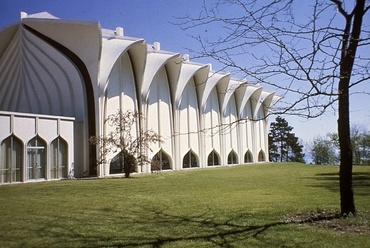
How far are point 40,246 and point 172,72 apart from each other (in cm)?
3177

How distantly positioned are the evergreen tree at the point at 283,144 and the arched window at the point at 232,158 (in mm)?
29237

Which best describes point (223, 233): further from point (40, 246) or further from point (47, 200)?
point (47, 200)

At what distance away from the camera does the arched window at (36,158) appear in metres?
22.6

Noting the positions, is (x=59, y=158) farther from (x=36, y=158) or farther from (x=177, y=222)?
(x=177, y=222)

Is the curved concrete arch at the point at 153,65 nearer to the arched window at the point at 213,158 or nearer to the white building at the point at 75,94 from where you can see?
the white building at the point at 75,94

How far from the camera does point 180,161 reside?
1478 inches

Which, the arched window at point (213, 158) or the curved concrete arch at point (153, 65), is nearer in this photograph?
the curved concrete arch at point (153, 65)

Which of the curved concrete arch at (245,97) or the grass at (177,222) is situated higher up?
the curved concrete arch at (245,97)

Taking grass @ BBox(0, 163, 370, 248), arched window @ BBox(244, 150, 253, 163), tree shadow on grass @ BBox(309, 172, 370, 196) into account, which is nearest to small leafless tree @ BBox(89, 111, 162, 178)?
tree shadow on grass @ BBox(309, 172, 370, 196)

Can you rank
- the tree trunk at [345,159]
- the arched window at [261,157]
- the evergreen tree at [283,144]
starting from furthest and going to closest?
the evergreen tree at [283,144]
the arched window at [261,157]
the tree trunk at [345,159]

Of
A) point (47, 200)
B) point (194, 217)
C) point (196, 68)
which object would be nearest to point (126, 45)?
point (196, 68)

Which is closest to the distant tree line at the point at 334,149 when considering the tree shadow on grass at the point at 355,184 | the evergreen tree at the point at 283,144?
the evergreen tree at the point at 283,144

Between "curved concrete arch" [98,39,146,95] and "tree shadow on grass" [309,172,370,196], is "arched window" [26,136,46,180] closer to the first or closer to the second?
"curved concrete arch" [98,39,146,95]

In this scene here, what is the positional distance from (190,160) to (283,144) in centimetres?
4249
